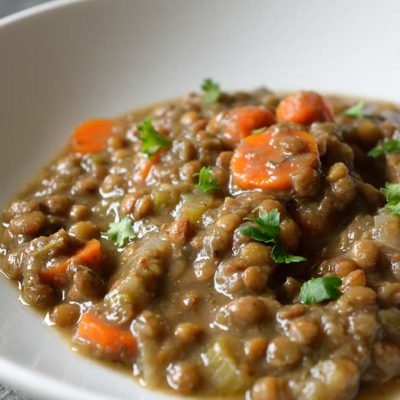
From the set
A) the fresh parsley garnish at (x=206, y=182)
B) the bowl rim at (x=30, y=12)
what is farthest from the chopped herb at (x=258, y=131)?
the bowl rim at (x=30, y=12)

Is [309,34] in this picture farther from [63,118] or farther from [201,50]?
[63,118]

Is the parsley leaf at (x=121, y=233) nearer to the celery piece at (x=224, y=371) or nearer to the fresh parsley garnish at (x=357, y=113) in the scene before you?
the celery piece at (x=224, y=371)

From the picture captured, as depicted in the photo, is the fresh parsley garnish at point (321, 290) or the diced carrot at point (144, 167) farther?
the diced carrot at point (144, 167)

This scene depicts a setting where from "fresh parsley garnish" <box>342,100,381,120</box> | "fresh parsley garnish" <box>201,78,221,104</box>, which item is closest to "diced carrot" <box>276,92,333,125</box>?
"fresh parsley garnish" <box>342,100,381,120</box>

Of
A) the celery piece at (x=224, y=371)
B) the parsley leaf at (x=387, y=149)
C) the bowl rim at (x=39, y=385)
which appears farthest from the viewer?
the parsley leaf at (x=387, y=149)

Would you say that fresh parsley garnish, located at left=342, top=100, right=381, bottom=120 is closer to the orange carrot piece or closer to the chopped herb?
the chopped herb

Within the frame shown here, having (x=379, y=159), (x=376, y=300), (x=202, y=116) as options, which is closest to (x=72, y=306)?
Result: (x=376, y=300)
